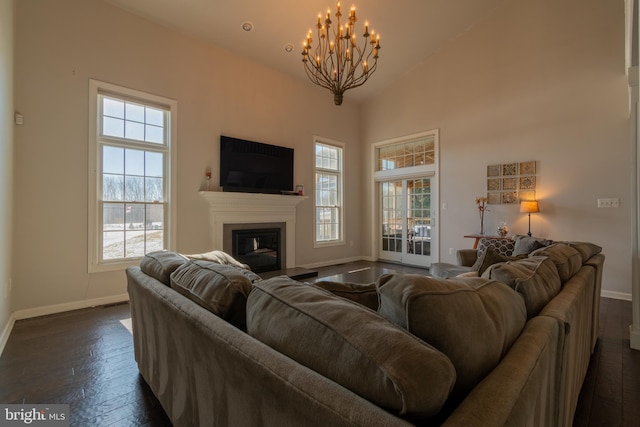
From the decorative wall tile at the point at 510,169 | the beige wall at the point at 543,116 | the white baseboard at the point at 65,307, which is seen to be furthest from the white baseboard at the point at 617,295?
the white baseboard at the point at 65,307

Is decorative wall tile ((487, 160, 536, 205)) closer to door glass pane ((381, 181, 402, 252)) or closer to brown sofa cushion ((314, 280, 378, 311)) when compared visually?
door glass pane ((381, 181, 402, 252))

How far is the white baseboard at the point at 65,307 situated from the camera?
3.30 metres

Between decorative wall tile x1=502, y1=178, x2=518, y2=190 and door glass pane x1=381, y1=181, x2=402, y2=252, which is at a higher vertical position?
decorative wall tile x1=502, y1=178, x2=518, y2=190

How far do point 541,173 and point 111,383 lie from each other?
5.74 metres

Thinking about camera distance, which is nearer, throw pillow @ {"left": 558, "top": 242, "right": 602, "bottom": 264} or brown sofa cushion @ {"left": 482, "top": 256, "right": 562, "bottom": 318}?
brown sofa cushion @ {"left": 482, "top": 256, "right": 562, "bottom": 318}

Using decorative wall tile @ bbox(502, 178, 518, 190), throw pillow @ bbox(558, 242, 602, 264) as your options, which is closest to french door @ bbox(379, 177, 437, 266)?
decorative wall tile @ bbox(502, 178, 518, 190)

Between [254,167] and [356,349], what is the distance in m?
4.79

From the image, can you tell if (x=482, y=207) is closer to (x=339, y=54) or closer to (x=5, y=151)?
(x=339, y=54)

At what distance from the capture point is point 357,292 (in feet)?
3.88

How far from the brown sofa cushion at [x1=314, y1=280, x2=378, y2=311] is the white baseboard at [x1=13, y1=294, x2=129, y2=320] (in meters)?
3.84

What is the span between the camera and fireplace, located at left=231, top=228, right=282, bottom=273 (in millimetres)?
5031

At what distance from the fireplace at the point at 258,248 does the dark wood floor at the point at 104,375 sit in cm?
203

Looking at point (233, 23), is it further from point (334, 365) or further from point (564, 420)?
point (564, 420)

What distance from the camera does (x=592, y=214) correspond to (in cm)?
424
